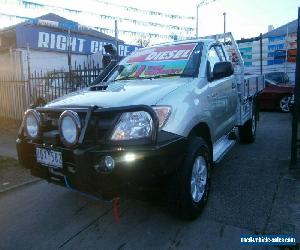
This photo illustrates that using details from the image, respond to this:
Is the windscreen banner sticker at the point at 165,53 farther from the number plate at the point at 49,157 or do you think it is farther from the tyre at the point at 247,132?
the tyre at the point at 247,132

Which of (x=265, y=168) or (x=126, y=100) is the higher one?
(x=126, y=100)

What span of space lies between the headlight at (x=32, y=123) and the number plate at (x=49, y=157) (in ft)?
0.59

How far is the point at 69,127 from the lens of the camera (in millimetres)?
2947

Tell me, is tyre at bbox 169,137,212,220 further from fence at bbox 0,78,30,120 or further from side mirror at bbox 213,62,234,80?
fence at bbox 0,78,30,120

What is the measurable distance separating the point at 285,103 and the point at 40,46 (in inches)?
A: 461

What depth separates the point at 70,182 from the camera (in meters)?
3.12

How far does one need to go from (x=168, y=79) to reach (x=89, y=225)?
6.11 ft

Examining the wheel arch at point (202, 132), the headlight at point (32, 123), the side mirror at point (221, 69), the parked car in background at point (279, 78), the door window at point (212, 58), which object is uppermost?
the door window at point (212, 58)

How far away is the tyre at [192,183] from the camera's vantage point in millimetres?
3132

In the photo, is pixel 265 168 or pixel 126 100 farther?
pixel 265 168

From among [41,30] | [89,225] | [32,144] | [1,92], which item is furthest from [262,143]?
[41,30]

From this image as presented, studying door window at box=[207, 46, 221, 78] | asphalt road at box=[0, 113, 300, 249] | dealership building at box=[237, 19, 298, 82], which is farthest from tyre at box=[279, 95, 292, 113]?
door window at box=[207, 46, 221, 78]

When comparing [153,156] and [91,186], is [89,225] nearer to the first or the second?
[91,186]

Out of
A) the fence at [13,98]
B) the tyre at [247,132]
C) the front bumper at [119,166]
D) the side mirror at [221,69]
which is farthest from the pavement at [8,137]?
the tyre at [247,132]
